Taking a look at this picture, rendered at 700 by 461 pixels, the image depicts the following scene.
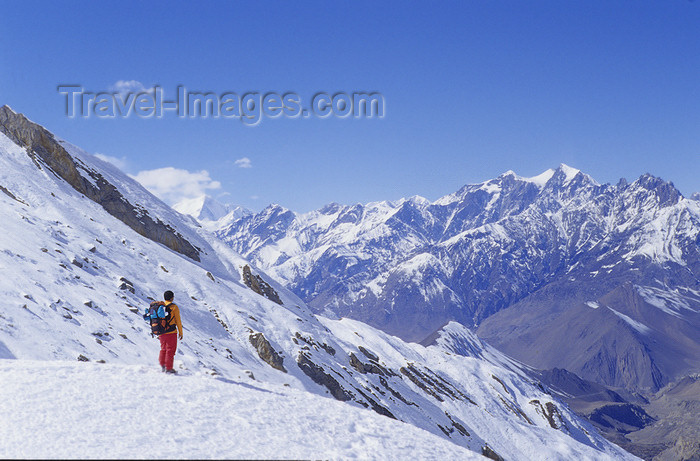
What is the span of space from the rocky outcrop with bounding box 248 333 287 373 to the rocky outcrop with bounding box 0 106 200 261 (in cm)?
2598

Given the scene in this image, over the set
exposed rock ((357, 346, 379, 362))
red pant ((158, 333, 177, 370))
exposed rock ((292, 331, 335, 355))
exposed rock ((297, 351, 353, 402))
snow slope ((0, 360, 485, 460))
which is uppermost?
red pant ((158, 333, 177, 370))

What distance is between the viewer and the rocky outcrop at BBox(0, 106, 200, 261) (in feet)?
217

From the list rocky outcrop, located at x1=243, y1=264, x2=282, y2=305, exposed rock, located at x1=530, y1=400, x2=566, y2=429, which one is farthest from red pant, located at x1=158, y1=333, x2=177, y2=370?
exposed rock, located at x1=530, y1=400, x2=566, y2=429

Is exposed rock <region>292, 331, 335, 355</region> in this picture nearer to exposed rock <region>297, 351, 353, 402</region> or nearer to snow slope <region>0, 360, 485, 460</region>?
exposed rock <region>297, 351, 353, 402</region>

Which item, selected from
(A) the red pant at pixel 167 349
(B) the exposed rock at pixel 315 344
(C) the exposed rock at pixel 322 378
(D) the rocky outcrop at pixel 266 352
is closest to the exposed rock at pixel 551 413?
(B) the exposed rock at pixel 315 344

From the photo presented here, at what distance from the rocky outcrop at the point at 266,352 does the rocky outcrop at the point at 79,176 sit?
26.0 meters

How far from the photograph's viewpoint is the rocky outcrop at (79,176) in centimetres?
6612

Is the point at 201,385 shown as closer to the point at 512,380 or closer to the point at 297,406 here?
the point at 297,406

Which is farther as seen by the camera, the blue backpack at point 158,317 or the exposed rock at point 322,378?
the exposed rock at point 322,378

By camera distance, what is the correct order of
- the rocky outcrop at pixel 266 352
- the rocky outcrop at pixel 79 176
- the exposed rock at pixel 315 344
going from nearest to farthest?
1. the rocky outcrop at pixel 266 352
2. the exposed rock at pixel 315 344
3. the rocky outcrop at pixel 79 176

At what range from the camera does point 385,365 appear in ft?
274

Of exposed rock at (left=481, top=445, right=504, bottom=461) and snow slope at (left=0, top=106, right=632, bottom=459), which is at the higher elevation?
snow slope at (left=0, top=106, right=632, bottom=459)

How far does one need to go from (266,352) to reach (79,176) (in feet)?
122

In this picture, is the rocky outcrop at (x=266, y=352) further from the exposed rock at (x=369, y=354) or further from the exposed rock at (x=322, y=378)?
the exposed rock at (x=369, y=354)
